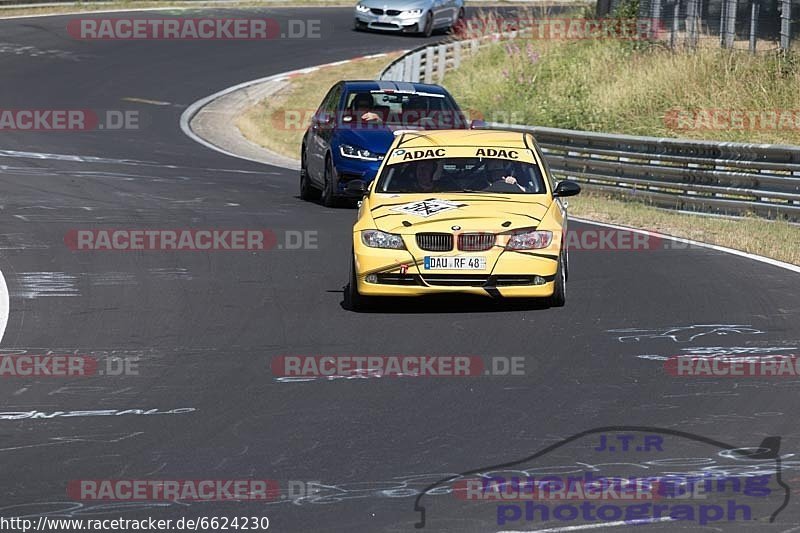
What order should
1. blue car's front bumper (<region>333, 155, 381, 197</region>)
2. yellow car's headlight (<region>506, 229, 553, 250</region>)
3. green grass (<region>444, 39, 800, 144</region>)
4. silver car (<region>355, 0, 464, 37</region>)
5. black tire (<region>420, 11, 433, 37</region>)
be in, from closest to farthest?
yellow car's headlight (<region>506, 229, 553, 250</region>) → blue car's front bumper (<region>333, 155, 381, 197</region>) → green grass (<region>444, 39, 800, 144</region>) → silver car (<region>355, 0, 464, 37</region>) → black tire (<region>420, 11, 433, 37</region>)

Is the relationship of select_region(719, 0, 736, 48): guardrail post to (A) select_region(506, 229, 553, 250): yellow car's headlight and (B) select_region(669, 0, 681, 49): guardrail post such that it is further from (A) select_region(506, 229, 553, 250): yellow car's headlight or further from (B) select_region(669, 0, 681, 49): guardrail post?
(A) select_region(506, 229, 553, 250): yellow car's headlight

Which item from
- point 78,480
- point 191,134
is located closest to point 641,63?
point 191,134

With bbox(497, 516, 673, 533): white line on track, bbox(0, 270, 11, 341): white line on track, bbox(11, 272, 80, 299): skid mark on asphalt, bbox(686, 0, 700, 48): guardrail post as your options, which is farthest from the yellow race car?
bbox(686, 0, 700, 48): guardrail post

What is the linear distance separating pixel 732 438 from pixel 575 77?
2425cm

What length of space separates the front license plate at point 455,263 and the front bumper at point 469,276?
0.03 m

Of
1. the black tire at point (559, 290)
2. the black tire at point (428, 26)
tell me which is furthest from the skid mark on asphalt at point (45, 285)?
the black tire at point (428, 26)

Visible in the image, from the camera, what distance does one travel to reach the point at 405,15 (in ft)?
144

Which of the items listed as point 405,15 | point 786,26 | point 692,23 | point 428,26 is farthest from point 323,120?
point 428,26

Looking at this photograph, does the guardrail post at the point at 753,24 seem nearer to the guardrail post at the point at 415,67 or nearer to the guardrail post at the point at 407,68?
the guardrail post at the point at 407,68

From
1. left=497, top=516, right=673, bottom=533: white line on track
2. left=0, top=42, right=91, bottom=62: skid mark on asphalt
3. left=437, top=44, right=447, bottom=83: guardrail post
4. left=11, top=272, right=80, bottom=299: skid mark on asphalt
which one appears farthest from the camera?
left=0, top=42, right=91, bottom=62: skid mark on asphalt

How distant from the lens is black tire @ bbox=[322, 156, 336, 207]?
19.3 meters

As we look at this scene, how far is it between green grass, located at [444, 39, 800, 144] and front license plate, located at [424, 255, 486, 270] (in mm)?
15332

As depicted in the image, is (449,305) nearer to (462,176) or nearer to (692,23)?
(462,176)

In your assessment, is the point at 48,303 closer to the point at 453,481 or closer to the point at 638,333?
the point at 638,333
